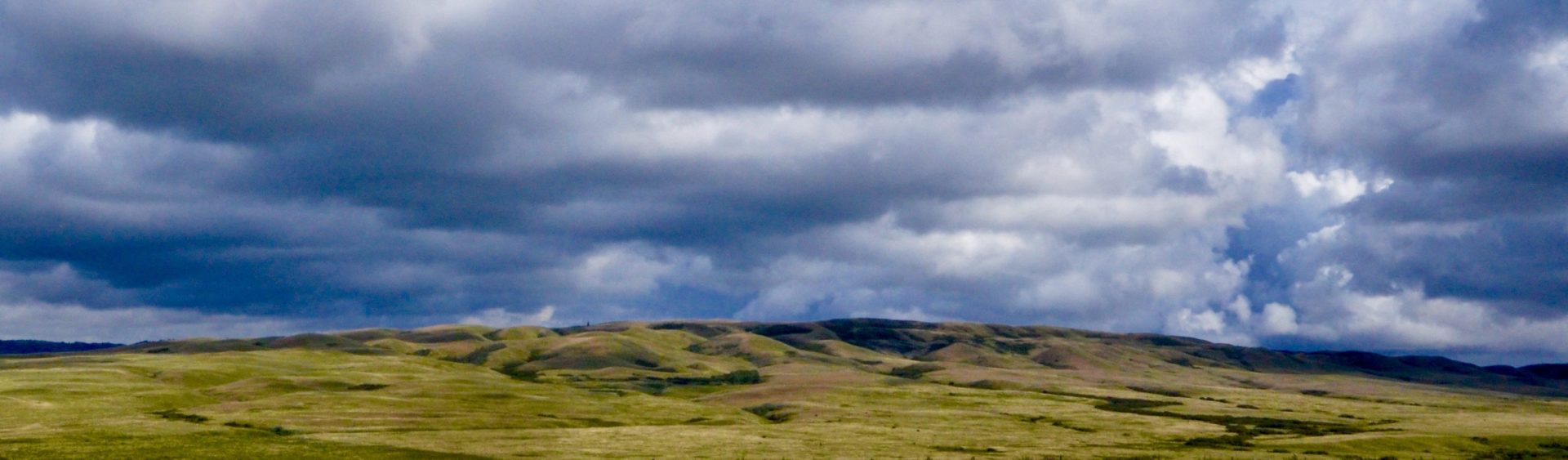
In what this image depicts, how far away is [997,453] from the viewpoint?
132m

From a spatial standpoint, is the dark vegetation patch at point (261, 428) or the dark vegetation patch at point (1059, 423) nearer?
the dark vegetation patch at point (261, 428)

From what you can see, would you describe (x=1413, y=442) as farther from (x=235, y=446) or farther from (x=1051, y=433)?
(x=235, y=446)

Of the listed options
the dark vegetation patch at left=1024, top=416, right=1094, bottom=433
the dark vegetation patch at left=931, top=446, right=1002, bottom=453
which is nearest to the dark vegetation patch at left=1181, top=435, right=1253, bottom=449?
the dark vegetation patch at left=1024, top=416, right=1094, bottom=433

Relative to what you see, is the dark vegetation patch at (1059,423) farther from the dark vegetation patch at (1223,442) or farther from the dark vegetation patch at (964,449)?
the dark vegetation patch at (964,449)

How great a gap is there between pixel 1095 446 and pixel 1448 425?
3349 inches

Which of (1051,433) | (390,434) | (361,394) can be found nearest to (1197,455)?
(1051,433)

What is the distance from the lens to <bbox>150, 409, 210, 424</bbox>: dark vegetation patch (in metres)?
156

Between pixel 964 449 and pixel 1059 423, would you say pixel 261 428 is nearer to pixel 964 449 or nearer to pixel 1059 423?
pixel 964 449

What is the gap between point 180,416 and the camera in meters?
162

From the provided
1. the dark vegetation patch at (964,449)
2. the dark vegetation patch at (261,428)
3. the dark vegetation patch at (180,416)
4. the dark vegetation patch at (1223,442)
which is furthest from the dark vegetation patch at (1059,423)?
the dark vegetation patch at (180,416)

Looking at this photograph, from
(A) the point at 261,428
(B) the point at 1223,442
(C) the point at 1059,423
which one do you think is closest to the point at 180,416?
(A) the point at 261,428

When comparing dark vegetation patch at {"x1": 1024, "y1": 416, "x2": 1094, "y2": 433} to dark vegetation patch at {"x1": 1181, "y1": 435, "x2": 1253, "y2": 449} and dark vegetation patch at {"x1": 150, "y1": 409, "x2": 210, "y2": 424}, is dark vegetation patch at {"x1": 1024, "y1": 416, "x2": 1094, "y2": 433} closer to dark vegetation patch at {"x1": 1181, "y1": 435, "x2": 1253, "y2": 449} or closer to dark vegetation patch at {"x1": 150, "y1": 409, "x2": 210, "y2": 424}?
dark vegetation patch at {"x1": 1181, "y1": 435, "x2": 1253, "y2": 449}

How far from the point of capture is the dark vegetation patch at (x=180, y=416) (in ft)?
511

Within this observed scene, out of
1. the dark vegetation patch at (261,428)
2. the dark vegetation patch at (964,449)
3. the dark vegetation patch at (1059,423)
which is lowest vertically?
the dark vegetation patch at (964,449)
